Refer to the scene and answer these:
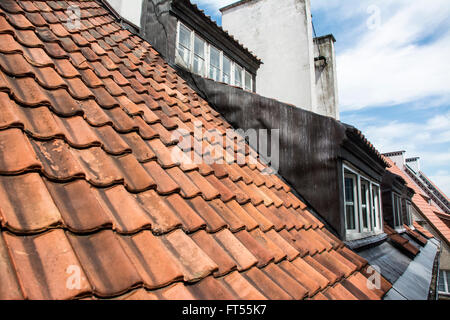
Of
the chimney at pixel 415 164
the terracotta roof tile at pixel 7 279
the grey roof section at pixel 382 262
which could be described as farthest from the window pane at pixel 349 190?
the chimney at pixel 415 164

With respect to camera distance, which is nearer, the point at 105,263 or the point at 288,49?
the point at 105,263

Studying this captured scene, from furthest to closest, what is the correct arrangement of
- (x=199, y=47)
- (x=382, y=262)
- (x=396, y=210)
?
1. (x=396, y=210)
2. (x=199, y=47)
3. (x=382, y=262)

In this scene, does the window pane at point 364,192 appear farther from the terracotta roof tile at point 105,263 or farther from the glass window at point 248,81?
the terracotta roof tile at point 105,263

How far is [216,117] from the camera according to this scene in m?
4.53

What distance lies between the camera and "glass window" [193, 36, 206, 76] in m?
5.68

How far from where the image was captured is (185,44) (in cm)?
549

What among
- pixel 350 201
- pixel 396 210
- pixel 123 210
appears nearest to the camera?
pixel 123 210

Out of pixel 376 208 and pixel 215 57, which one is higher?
pixel 215 57

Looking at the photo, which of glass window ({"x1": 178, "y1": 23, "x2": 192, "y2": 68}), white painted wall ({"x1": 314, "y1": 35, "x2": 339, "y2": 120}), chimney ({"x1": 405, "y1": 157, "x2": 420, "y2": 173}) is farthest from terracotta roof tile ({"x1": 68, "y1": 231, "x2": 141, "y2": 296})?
chimney ({"x1": 405, "y1": 157, "x2": 420, "y2": 173})

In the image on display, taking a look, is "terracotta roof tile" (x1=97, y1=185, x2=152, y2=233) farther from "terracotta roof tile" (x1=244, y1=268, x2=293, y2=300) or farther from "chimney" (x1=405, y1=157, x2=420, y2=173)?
"chimney" (x1=405, y1=157, x2=420, y2=173)

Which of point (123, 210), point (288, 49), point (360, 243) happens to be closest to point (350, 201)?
point (360, 243)

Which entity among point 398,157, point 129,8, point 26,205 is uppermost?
point 129,8

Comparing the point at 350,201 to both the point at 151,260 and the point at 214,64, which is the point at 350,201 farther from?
the point at 151,260

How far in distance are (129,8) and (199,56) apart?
79.6 inches
